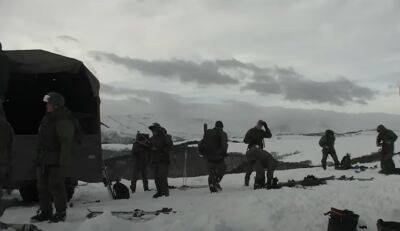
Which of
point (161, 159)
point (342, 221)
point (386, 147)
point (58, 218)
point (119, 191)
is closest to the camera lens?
point (342, 221)

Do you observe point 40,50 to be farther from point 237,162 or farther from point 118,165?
point 237,162

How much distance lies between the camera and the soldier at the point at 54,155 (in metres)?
8.62

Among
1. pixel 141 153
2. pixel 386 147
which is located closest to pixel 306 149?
pixel 386 147

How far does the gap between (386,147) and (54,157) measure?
13246 millimetres

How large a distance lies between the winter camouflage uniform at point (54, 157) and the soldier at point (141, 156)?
6878 millimetres

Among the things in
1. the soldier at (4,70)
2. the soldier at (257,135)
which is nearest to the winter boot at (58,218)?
the soldier at (4,70)

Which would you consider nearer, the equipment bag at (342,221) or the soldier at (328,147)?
the equipment bag at (342,221)

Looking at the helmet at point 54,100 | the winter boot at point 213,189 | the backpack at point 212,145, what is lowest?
the winter boot at point 213,189

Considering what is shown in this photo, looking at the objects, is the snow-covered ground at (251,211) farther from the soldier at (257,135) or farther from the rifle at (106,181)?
the soldier at (257,135)

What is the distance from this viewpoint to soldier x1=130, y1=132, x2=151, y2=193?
51.7 ft

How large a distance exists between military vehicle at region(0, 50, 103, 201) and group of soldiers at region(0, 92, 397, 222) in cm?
94

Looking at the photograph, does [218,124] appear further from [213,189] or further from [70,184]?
[70,184]

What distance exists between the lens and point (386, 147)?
19.3m

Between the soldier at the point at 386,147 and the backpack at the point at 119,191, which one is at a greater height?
the soldier at the point at 386,147
